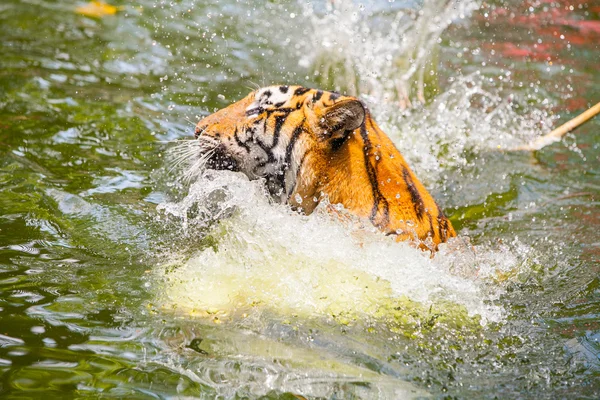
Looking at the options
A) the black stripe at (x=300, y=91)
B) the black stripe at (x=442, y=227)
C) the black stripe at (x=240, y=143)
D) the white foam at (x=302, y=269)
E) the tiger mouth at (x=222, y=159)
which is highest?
the black stripe at (x=300, y=91)

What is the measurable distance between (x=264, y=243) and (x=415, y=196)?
0.54m

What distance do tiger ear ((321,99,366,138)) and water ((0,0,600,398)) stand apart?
0.94 feet

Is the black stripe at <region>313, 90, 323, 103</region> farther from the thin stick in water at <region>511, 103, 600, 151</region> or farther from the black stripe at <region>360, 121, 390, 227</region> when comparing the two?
the thin stick in water at <region>511, 103, 600, 151</region>

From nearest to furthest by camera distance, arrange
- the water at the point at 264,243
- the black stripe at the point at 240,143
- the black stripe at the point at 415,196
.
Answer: the water at the point at 264,243, the black stripe at the point at 415,196, the black stripe at the point at 240,143

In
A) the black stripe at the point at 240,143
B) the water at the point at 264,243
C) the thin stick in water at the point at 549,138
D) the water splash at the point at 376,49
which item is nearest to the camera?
the water at the point at 264,243

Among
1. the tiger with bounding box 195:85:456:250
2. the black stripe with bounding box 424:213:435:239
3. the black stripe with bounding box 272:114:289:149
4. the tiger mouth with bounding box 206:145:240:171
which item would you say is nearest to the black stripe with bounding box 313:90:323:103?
the tiger with bounding box 195:85:456:250

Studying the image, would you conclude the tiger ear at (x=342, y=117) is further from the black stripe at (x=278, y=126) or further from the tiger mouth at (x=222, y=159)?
the tiger mouth at (x=222, y=159)

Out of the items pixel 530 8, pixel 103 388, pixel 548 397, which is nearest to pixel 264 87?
pixel 103 388

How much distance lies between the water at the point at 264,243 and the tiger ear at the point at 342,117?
29 centimetres

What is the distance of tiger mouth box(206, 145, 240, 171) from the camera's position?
2533mm

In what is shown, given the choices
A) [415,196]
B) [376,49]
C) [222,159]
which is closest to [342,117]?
[415,196]

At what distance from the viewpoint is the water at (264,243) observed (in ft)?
6.77

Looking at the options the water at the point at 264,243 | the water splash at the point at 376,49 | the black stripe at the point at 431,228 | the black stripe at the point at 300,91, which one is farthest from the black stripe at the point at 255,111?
the water splash at the point at 376,49

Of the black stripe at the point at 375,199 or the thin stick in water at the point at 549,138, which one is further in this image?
the thin stick in water at the point at 549,138
